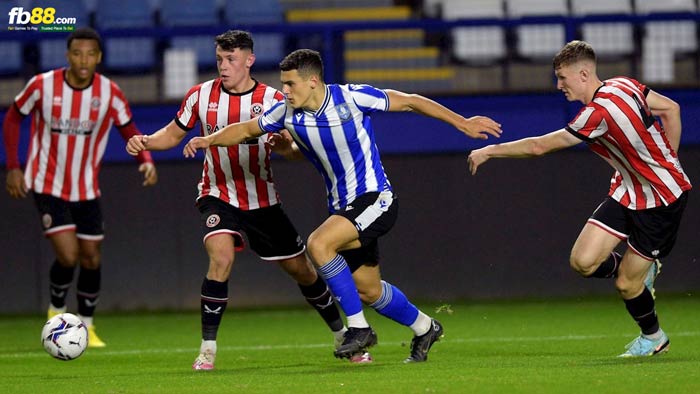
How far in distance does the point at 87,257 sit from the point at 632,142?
437cm

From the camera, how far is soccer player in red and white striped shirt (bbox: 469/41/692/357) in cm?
755

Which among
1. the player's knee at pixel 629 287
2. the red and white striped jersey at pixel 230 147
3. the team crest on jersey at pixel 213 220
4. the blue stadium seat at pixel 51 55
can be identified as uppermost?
the blue stadium seat at pixel 51 55

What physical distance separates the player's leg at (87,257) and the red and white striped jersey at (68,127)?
120 millimetres

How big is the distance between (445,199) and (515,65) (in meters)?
1.50

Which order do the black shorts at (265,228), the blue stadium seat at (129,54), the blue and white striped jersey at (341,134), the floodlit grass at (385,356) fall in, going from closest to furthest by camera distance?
the floodlit grass at (385,356), the blue and white striped jersey at (341,134), the black shorts at (265,228), the blue stadium seat at (129,54)

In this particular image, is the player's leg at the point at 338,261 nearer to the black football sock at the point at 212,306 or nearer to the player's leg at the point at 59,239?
the black football sock at the point at 212,306

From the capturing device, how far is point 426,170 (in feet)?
43.0

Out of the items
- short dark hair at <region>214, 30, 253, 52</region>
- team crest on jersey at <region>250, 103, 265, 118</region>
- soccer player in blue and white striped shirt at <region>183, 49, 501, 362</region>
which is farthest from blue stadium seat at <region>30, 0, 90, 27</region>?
soccer player in blue and white striped shirt at <region>183, 49, 501, 362</region>

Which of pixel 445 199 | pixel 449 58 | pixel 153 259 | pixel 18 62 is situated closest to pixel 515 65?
pixel 449 58

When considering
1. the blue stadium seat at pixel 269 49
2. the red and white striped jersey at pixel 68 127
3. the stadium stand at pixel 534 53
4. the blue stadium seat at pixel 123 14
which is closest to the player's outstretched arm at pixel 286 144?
the red and white striped jersey at pixel 68 127

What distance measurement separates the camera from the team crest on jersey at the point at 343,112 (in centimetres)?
754

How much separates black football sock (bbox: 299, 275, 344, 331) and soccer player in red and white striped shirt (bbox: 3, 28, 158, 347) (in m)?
2.03

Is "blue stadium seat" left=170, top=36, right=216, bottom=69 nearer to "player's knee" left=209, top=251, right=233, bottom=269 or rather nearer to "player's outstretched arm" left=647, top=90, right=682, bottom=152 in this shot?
"player's knee" left=209, top=251, right=233, bottom=269

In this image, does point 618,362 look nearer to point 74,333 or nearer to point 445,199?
point 74,333
